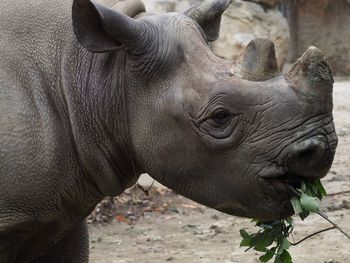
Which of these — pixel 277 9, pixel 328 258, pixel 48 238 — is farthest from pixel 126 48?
pixel 277 9

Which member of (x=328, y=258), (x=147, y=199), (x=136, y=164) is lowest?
(x=147, y=199)

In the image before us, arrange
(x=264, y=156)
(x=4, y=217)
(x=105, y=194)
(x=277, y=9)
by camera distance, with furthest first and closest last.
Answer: (x=277, y=9) → (x=105, y=194) → (x=4, y=217) → (x=264, y=156)

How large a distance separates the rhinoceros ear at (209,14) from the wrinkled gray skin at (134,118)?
25mm

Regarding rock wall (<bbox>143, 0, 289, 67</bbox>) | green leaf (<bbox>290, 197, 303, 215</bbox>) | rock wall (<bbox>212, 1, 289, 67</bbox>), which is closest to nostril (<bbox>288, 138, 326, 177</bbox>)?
green leaf (<bbox>290, 197, 303, 215</bbox>)

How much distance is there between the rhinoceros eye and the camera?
135 inches

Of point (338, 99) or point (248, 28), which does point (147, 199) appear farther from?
point (248, 28)

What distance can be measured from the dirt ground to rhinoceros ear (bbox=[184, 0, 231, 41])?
87.8 inches

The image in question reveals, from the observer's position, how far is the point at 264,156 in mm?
3375

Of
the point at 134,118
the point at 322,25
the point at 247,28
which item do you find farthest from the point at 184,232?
the point at 322,25

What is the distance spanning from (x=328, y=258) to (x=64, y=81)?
279cm

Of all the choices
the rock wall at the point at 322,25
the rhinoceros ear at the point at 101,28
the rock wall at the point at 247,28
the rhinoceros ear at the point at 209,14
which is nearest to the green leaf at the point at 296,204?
the rhinoceros ear at the point at 101,28

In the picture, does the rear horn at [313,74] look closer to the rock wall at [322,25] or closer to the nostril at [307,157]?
the nostril at [307,157]

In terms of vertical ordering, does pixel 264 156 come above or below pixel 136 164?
above

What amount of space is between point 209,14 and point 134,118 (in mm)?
619
